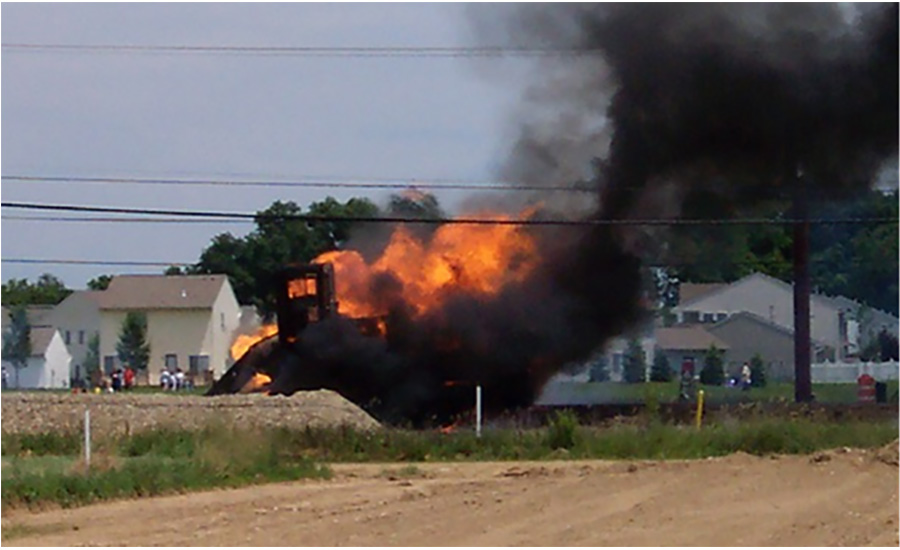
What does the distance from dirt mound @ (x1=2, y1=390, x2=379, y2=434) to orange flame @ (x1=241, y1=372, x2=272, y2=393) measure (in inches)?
203

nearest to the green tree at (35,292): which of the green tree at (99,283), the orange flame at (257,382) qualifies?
the green tree at (99,283)

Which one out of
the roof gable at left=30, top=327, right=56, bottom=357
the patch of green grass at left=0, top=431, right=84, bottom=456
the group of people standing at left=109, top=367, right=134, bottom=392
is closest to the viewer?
the patch of green grass at left=0, top=431, right=84, bottom=456

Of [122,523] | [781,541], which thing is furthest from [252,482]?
[781,541]

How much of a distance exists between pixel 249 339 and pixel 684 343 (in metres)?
29.4

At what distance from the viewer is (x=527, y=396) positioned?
124ft

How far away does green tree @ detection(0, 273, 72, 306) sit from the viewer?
278ft

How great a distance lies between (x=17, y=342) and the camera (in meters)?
65.5

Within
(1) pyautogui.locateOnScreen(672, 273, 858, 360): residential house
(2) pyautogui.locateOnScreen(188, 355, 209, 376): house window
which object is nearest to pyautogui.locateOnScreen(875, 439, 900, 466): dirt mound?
(1) pyautogui.locateOnScreen(672, 273, 858, 360): residential house

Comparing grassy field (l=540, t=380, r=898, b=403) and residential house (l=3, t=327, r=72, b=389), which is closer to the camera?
grassy field (l=540, t=380, r=898, b=403)

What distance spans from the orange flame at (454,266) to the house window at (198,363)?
2405 centimetres

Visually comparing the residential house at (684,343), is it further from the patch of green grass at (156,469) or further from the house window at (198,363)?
the patch of green grass at (156,469)

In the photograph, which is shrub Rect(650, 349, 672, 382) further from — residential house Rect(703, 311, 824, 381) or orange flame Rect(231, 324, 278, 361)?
orange flame Rect(231, 324, 278, 361)

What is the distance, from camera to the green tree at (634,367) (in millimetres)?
54469

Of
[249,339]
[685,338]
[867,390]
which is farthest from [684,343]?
[249,339]
